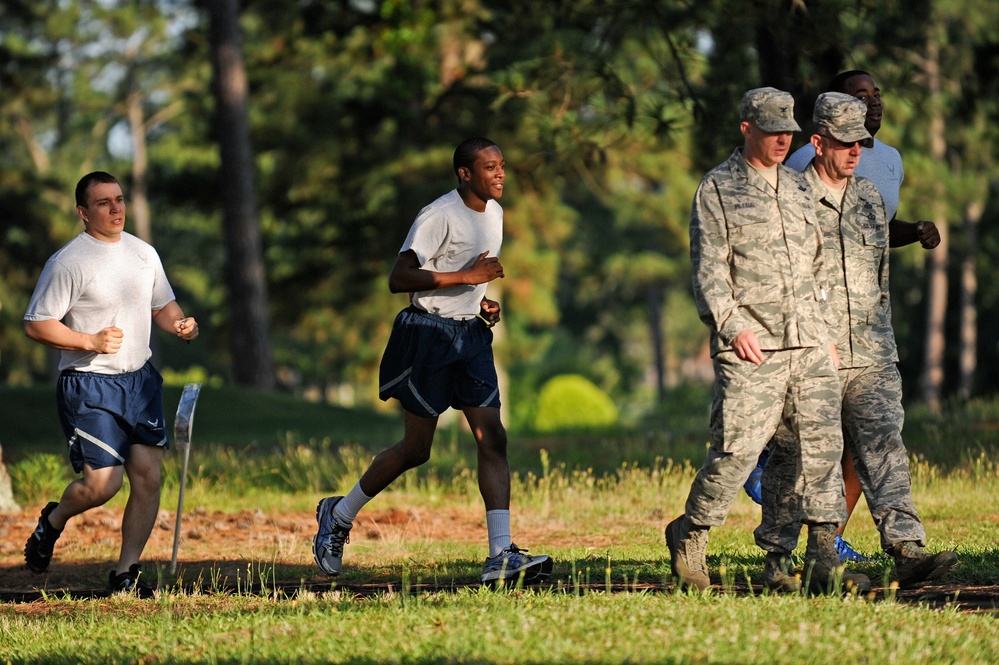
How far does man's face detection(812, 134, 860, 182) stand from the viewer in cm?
625

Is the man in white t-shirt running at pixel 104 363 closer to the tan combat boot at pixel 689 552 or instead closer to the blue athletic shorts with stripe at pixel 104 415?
the blue athletic shorts with stripe at pixel 104 415

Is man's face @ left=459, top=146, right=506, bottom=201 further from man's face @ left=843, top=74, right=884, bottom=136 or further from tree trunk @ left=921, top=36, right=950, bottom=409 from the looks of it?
tree trunk @ left=921, top=36, right=950, bottom=409

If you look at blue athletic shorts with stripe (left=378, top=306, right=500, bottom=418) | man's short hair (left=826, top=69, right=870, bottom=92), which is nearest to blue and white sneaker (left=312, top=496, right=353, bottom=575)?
blue athletic shorts with stripe (left=378, top=306, right=500, bottom=418)

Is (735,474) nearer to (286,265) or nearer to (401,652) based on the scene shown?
(401,652)

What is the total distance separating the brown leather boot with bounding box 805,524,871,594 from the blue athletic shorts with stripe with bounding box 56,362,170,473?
3158 mm

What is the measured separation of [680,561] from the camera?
20.1 feet

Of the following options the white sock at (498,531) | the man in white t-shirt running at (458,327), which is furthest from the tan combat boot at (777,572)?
the white sock at (498,531)

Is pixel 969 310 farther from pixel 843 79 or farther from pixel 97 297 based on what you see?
pixel 97 297

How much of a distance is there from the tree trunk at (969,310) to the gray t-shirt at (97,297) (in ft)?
89.0

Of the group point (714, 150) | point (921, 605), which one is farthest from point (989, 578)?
point (714, 150)

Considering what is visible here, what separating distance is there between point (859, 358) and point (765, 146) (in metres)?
1.11

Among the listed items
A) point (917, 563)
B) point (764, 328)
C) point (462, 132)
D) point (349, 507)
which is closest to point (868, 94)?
point (764, 328)

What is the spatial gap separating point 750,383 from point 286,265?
29.7 metres

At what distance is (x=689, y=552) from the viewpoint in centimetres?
611
